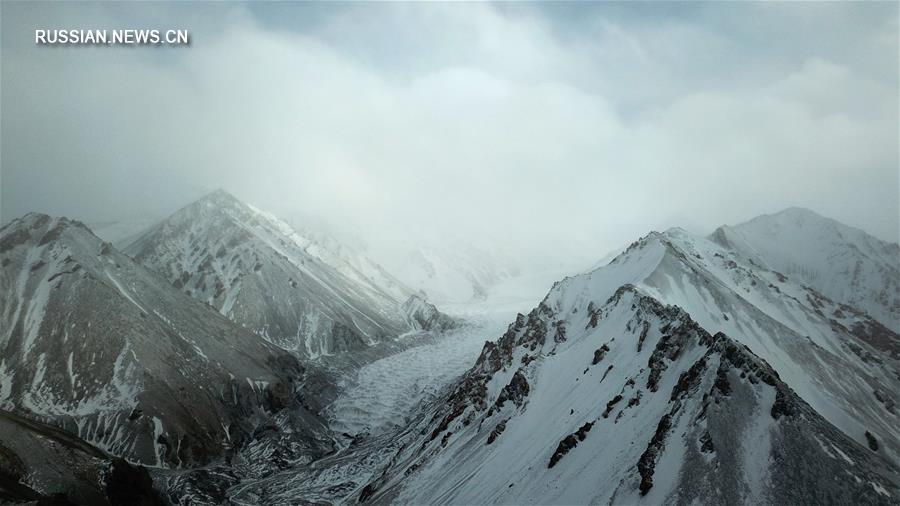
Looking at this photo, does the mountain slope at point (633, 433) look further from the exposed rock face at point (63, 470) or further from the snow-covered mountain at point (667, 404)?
the exposed rock face at point (63, 470)

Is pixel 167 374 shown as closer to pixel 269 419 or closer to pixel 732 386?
pixel 269 419

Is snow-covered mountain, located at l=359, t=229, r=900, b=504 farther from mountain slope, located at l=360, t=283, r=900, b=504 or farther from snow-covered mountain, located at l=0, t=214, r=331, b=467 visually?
snow-covered mountain, located at l=0, t=214, r=331, b=467

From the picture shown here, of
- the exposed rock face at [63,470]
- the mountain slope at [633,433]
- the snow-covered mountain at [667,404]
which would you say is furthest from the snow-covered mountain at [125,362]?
the mountain slope at [633,433]

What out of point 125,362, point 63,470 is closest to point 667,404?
point 63,470

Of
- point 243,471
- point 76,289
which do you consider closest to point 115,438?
point 243,471

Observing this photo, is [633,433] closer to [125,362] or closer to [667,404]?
[667,404]

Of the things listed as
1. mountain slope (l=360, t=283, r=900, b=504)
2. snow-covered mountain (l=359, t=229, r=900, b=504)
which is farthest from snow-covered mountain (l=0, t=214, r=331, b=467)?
mountain slope (l=360, t=283, r=900, b=504)
